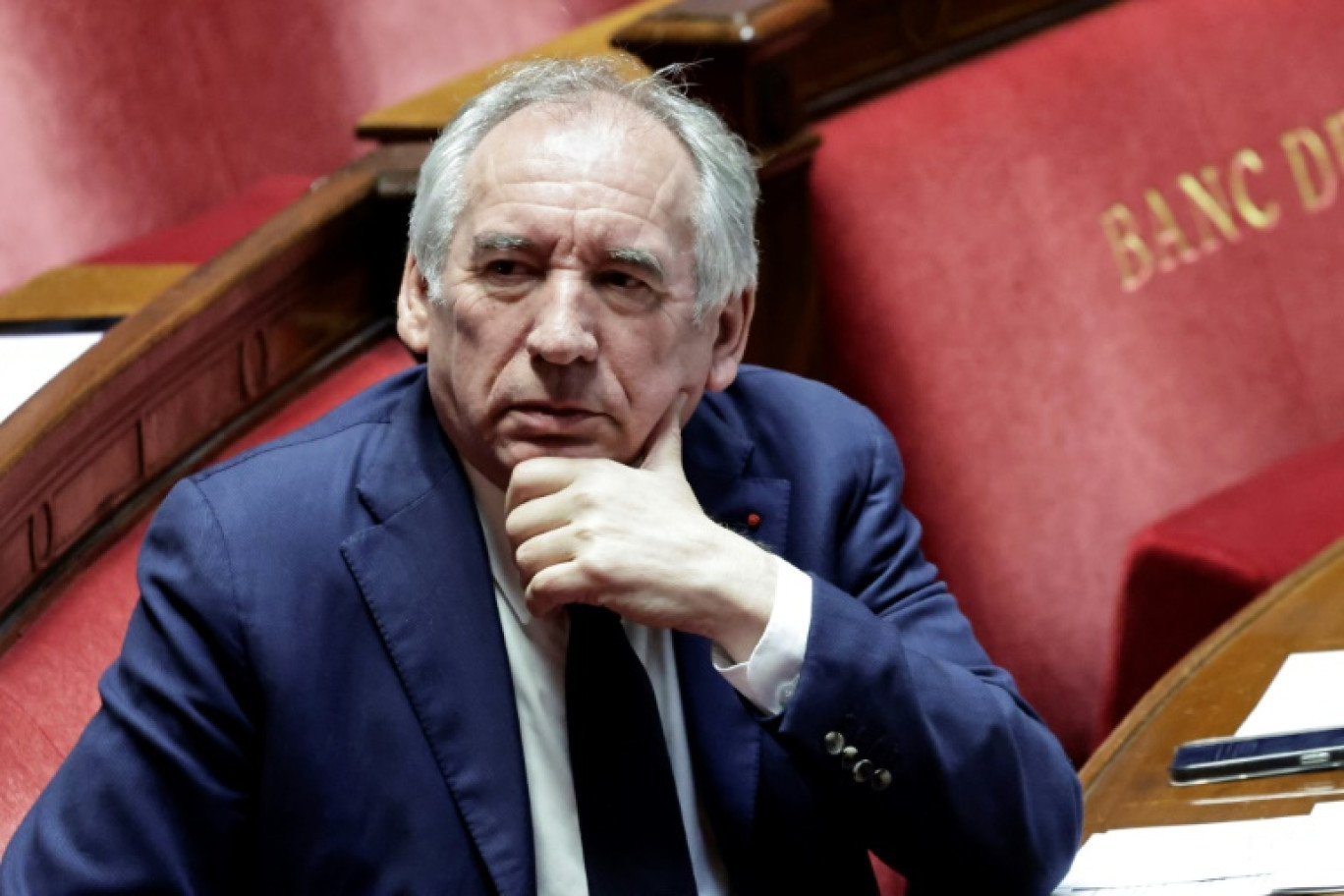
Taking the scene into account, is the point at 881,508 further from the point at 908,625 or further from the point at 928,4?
the point at 928,4

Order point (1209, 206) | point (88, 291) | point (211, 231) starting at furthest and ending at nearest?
1. point (1209, 206)
2. point (211, 231)
3. point (88, 291)

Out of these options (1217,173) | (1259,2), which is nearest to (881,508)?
(1217,173)

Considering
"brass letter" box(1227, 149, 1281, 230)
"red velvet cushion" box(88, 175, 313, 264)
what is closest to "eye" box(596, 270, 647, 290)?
"red velvet cushion" box(88, 175, 313, 264)

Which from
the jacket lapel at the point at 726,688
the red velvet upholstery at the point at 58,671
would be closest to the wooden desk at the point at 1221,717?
the jacket lapel at the point at 726,688

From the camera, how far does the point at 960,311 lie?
1.77 m

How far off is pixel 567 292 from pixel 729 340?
0.41 ft

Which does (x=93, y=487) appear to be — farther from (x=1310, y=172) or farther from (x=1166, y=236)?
(x=1310, y=172)

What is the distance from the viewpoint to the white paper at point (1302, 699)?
3.23 ft

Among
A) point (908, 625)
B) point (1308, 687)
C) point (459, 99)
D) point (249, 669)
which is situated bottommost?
point (1308, 687)

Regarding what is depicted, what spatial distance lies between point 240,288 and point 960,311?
0.79 meters

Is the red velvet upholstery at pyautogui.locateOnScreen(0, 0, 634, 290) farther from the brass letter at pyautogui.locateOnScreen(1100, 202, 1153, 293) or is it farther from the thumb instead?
the thumb

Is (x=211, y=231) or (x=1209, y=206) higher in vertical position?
(x=211, y=231)

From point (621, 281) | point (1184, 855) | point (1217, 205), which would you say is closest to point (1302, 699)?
point (1184, 855)

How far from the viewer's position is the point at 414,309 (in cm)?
95
